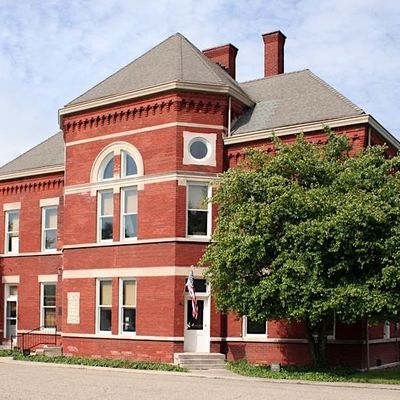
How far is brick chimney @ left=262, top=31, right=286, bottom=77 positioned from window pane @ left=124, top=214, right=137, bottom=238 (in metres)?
11.4

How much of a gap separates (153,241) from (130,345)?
3.83 metres

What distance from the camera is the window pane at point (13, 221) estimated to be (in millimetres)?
33406

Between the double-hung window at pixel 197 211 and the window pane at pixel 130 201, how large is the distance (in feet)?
7.35

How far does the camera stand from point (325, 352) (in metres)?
22.9

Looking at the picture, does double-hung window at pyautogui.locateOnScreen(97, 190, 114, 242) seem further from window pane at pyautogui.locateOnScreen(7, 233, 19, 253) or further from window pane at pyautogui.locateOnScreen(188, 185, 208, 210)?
window pane at pyautogui.locateOnScreen(7, 233, 19, 253)

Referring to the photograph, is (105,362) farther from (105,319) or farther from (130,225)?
(130,225)

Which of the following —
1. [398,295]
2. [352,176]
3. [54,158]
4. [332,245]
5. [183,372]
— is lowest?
[183,372]

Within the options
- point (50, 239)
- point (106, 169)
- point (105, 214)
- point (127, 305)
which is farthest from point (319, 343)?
point (50, 239)

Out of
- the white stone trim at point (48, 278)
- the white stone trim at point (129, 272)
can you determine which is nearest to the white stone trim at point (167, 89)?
the white stone trim at point (129, 272)

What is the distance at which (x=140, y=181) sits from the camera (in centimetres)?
2588

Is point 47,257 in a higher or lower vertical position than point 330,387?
higher

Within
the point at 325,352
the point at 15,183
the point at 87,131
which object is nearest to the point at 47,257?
the point at 15,183

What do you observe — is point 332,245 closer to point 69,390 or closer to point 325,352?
point 325,352

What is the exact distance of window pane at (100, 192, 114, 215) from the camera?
88.3 ft
